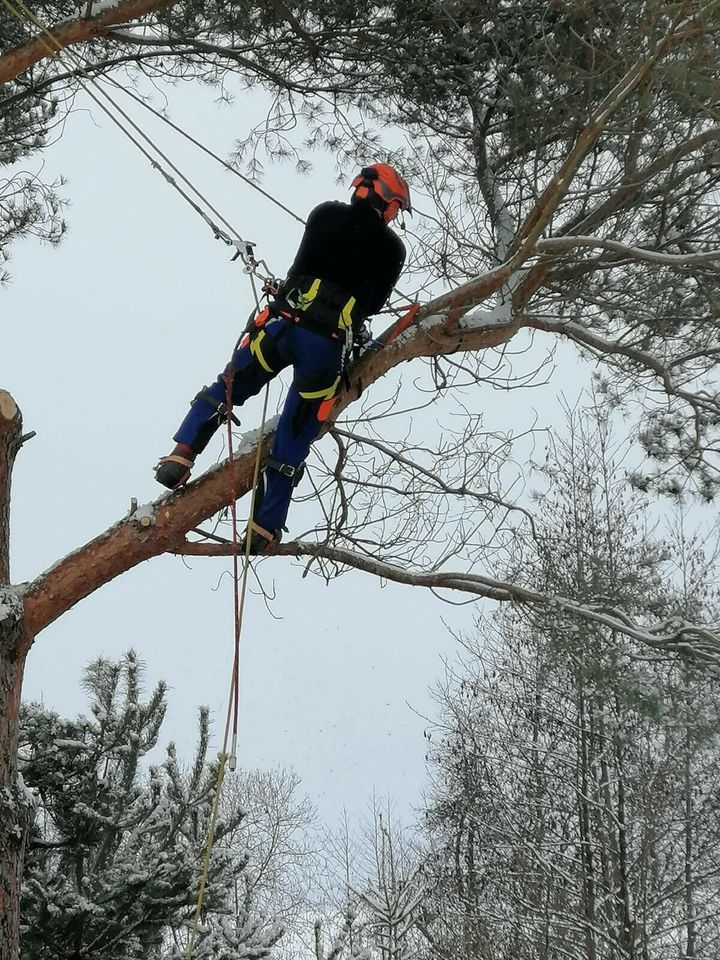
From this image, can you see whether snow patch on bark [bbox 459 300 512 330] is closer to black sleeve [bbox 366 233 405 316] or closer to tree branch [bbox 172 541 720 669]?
black sleeve [bbox 366 233 405 316]

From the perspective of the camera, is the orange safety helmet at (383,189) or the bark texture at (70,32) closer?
the orange safety helmet at (383,189)

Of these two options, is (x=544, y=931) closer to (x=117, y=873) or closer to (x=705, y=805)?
(x=705, y=805)

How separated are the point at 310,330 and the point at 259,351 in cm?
24

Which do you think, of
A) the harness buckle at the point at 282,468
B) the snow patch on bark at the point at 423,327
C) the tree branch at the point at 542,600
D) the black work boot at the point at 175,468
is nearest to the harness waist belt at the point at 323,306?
the snow patch on bark at the point at 423,327

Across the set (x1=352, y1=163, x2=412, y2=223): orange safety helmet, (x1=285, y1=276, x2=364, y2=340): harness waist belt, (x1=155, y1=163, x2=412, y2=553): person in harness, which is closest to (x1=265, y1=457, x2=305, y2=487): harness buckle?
(x1=155, y1=163, x2=412, y2=553): person in harness

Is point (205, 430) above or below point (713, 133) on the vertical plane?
below

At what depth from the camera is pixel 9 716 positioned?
3.65 meters

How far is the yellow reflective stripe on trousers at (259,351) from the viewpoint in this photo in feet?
12.7

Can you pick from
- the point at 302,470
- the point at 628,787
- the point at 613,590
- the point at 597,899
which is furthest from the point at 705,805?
the point at 302,470

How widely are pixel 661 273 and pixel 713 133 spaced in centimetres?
99

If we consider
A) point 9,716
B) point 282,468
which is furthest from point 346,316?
point 9,716

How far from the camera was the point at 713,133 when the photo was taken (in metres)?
3.73

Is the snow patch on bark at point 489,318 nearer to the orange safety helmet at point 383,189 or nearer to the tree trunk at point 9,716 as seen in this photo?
the orange safety helmet at point 383,189

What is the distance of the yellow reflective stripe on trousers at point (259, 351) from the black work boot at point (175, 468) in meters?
0.44
